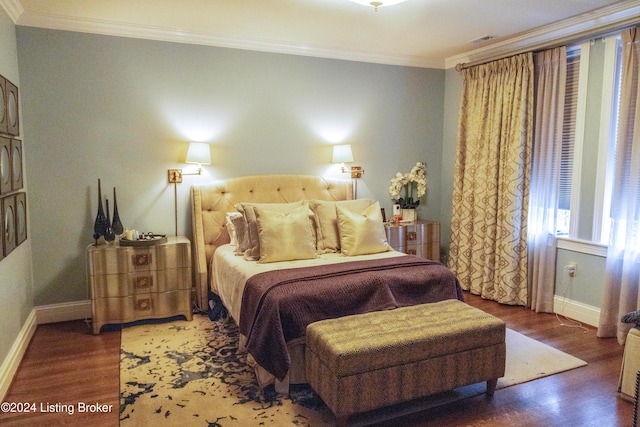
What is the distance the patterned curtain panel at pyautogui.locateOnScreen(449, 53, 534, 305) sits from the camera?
4.13m

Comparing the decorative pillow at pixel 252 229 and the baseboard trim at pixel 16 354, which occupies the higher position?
the decorative pillow at pixel 252 229

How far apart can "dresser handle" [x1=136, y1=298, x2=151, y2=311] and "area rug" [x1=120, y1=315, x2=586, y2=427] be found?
17 centimetres

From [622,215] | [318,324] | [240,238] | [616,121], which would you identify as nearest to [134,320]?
[240,238]

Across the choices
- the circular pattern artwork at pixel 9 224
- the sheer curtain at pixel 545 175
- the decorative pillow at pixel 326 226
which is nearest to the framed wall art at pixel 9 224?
the circular pattern artwork at pixel 9 224

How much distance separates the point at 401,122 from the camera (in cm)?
507

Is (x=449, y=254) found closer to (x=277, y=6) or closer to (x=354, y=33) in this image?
(x=354, y=33)

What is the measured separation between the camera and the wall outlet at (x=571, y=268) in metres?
3.87

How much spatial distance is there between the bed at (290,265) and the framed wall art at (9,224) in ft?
4.61

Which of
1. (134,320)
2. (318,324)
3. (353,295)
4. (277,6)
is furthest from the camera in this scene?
(134,320)

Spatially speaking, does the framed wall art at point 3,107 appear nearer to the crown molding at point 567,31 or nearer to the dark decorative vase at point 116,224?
the dark decorative vase at point 116,224

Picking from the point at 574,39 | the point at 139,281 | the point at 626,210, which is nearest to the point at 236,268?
the point at 139,281

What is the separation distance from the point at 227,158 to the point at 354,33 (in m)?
1.68

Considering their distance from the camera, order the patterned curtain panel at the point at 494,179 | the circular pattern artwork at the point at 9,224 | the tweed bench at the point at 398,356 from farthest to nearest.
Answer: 1. the patterned curtain panel at the point at 494,179
2. the circular pattern artwork at the point at 9,224
3. the tweed bench at the point at 398,356

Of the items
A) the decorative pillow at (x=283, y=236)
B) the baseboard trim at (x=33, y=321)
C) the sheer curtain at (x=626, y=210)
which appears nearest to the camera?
the baseboard trim at (x=33, y=321)
